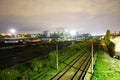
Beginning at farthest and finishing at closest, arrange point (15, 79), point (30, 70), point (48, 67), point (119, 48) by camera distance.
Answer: point (119, 48) → point (48, 67) → point (30, 70) → point (15, 79)

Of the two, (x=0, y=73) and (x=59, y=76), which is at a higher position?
(x=0, y=73)

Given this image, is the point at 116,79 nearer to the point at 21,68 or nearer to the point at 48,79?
Answer: the point at 48,79

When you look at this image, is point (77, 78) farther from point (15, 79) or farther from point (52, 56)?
point (52, 56)

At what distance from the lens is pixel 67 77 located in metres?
22.8

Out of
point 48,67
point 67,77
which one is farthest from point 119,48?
point 67,77

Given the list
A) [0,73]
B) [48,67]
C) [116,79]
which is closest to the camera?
[0,73]

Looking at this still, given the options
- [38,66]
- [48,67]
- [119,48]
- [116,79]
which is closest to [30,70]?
[38,66]

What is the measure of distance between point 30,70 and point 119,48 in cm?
2452

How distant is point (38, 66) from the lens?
89.6 ft

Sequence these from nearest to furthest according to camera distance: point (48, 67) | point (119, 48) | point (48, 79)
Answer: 1. point (48, 79)
2. point (48, 67)
3. point (119, 48)

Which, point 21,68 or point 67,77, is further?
point 21,68

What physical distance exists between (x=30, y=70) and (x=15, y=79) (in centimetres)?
628

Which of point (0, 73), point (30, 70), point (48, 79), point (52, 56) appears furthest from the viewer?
point (52, 56)

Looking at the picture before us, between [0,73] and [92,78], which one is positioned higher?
[0,73]
